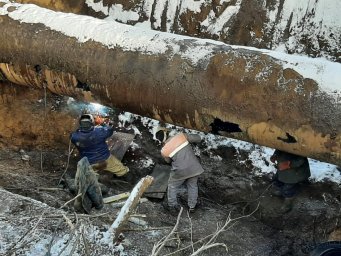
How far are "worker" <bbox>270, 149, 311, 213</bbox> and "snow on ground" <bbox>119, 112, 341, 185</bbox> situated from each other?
320mm

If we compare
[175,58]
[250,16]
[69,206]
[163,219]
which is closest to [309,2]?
[250,16]

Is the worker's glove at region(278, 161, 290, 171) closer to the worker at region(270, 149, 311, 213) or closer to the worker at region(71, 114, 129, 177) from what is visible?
the worker at region(270, 149, 311, 213)

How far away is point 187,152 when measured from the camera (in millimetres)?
5121

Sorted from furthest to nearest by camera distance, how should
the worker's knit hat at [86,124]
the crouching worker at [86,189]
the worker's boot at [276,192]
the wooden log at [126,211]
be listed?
the worker's boot at [276,192]
the worker's knit hat at [86,124]
the crouching worker at [86,189]
the wooden log at [126,211]

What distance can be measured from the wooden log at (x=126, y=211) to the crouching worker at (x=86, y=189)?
21.2 inches

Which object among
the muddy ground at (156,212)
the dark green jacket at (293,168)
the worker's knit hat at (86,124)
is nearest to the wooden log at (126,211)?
the muddy ground at (156,212)

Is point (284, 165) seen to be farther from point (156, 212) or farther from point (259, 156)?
point (156, 212)

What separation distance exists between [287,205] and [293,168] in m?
0.61

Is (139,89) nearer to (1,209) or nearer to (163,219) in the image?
(163,219)

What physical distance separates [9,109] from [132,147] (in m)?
1.91

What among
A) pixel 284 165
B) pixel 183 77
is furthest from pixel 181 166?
pixel 284 165

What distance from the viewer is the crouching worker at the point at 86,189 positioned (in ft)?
15.0

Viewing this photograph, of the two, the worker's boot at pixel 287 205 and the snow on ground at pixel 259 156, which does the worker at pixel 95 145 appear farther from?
the worker's boot at pixel 287 205

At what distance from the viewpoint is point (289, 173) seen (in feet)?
17.4
